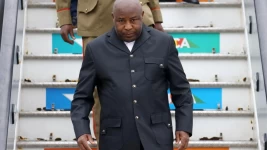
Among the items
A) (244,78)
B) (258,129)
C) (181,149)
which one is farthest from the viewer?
(244,78)

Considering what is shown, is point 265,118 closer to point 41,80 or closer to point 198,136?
point 198,136

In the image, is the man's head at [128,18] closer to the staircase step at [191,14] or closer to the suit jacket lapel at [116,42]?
the suit jacket lapel at [116,42]

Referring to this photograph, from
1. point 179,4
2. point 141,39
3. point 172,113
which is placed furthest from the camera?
point 179,4

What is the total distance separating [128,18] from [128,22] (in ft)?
0.08

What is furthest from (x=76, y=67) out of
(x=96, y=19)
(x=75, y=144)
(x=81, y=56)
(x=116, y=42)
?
(x=116, y=42)

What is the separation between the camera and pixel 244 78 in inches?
301

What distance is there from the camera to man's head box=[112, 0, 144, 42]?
5184 millimetres

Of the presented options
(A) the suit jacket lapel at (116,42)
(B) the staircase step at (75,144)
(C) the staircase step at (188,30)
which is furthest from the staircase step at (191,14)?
(A) the suit jacket lapel at (116,42)

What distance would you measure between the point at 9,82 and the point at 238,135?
6.33 feet

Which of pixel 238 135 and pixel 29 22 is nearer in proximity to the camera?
pixel 238 135

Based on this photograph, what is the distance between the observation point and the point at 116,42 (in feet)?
17.4

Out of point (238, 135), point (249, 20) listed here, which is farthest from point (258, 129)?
point (249, 20)

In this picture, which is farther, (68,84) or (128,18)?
(68,84)

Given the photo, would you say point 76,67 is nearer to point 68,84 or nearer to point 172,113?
point 68,84
